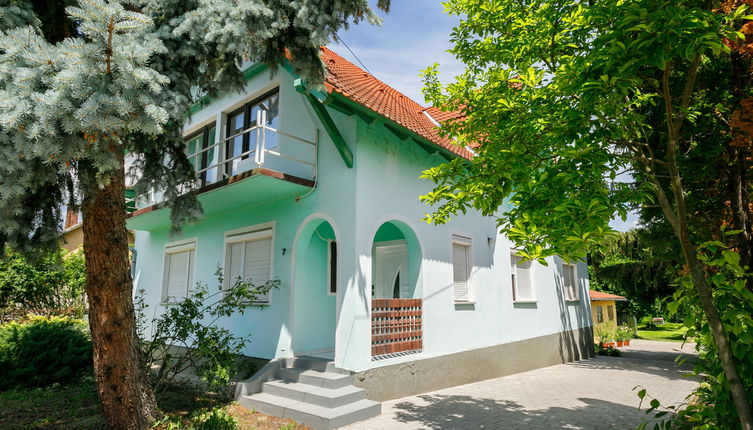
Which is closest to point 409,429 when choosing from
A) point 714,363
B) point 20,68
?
point 714,363

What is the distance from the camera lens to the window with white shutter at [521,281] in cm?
1238

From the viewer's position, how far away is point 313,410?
259 inches

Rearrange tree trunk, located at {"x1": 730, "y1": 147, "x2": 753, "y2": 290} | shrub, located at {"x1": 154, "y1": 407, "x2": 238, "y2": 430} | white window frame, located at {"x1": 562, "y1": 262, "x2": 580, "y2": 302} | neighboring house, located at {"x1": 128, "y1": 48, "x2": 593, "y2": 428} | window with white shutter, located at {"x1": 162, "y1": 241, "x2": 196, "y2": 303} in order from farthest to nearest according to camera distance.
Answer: white window frame, located at {"x1": 562, "y1": 262, "x2": 580, "y2": 302}
window with white shutter, located at {"x1": 162, "y1": 241, "x2": 196, "y2": 303}
neighboring house, located at {"x1": 128, "y1": 48, "x2": 593, "y2": 428}
shrub, located at {"x1": 154, "y1": 407, "x2": 238, "y2": 430}
tree trunk, located at {"x1": 730, "y1": 147, "x2": 753, "y2": 290}

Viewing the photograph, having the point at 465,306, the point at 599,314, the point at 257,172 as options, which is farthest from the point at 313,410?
the point at 599,314

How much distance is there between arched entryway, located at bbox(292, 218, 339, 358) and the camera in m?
8.77

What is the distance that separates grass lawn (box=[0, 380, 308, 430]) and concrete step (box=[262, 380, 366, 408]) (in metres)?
0.48

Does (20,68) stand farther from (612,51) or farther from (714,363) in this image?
(714,363)

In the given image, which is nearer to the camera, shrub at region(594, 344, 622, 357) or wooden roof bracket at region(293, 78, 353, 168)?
wooden roof bracket at region(293, 78, 353, 168)

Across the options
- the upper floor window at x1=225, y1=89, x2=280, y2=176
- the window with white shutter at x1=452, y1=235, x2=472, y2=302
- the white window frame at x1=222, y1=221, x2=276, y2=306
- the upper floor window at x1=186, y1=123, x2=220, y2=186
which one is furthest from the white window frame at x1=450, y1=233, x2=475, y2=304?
the upper floor window at x1=186, y1=123, x2=220, y2=186

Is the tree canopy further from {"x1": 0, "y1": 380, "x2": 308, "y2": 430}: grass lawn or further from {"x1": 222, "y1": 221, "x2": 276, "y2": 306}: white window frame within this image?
{"x1": 0, "y1": 380, "x2": 308, "y2": 430}: grass lawn

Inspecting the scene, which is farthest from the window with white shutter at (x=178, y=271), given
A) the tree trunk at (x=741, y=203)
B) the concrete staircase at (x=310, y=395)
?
the tree trunk at (x=741, y=203)

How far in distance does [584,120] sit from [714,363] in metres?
2.57

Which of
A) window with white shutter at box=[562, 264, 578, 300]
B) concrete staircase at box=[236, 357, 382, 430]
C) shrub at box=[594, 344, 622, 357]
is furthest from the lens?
shrub at box=[594, 344, 622, 357]

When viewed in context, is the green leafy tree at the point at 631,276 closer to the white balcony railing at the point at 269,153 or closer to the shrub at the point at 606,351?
the shrub at the point at 606,351
